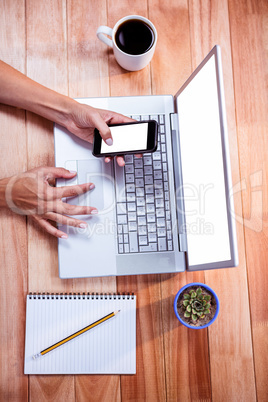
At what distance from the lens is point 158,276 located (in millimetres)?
837

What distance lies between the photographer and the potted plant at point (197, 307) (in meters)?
0.77

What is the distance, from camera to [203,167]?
626mm

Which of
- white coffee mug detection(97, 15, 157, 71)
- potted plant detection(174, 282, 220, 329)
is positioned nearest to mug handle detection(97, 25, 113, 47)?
white coffee mug detection(97, 15, 157, 71)

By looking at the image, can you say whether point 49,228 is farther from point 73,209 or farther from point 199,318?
point 199,318

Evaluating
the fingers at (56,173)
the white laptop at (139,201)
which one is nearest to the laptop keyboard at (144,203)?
the white laptop at (139,201)

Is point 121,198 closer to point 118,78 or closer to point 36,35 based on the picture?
point 118,78

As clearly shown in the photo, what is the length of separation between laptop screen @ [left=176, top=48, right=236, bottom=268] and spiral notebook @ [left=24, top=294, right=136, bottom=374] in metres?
0.26

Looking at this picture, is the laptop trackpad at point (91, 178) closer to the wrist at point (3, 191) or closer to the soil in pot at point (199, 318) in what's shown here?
the wrist at point (3, 191)

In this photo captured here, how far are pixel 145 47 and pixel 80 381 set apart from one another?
86cm

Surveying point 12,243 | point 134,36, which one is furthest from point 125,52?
point 12,243

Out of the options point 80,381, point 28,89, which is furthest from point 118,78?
point 80,381

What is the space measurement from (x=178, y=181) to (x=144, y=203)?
0.10m

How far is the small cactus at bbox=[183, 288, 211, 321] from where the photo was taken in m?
0.77

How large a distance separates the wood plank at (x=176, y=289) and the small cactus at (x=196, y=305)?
59 millimetres
